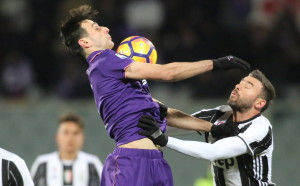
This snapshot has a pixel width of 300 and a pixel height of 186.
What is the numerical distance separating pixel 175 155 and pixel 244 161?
4.02m

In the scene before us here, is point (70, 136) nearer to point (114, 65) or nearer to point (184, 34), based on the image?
point (184, 34)

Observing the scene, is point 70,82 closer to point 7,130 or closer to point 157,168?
point 7,130

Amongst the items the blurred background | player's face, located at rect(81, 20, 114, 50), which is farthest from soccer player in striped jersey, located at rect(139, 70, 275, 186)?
the blurred background

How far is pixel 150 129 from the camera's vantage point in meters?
4.35

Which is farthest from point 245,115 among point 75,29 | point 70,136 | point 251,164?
point 70,136

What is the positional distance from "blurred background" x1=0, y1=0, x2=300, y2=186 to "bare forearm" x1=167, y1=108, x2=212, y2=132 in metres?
3.32

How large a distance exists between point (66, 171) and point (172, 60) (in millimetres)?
2056

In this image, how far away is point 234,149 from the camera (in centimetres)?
468

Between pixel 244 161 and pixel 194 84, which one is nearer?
pixel 244 161

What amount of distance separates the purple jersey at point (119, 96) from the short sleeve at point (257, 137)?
0.70 m

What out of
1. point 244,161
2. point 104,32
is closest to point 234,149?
point 244,161

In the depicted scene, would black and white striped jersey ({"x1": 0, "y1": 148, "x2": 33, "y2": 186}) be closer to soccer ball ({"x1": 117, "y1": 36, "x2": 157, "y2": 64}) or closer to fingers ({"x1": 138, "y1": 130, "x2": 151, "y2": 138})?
fingers ({"x1": 138, "y1": 130, "x2": 151, "y2": 138})

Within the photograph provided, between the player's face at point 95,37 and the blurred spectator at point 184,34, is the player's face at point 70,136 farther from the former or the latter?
the player's face at point 95,37

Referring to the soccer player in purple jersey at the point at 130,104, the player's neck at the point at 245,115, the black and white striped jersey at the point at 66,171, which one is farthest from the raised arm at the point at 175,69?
the black and white striped jersey at the point at 66,171
